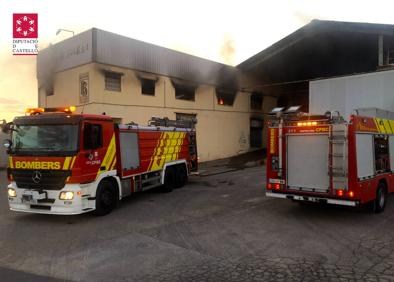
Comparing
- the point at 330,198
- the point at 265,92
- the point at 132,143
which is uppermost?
the point at 265,92

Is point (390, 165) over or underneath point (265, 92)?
underneath

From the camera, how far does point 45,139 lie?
900cm

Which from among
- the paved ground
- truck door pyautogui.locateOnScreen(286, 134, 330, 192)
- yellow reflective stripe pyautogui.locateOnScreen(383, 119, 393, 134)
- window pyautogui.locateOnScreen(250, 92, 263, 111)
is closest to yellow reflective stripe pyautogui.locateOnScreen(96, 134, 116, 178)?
the paved ground

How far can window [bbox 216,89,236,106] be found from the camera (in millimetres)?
27875

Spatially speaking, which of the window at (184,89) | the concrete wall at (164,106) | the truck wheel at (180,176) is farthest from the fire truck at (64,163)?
the window at (184,89)

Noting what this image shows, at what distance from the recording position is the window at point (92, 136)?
9023 mm

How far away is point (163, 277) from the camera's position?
213 inches

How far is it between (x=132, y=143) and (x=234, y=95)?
1896 cm

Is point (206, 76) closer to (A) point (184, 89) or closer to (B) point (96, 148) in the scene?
(A) point (184, 89)

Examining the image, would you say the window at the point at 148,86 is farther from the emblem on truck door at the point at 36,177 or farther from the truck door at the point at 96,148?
the emblem on truck door at the point at 36,177

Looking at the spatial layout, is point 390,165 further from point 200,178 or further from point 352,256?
point 200,178

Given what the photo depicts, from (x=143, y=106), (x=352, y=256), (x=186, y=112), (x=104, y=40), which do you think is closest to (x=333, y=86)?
(x=186, y=112)

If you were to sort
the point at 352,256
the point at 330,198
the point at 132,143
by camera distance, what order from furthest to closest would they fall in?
the point at 132,143
the point at 330,198
the point at 352,256

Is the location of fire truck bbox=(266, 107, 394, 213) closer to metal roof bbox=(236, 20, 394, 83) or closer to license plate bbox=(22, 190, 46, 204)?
license plate bbox=(22, 190, 46, 204)
